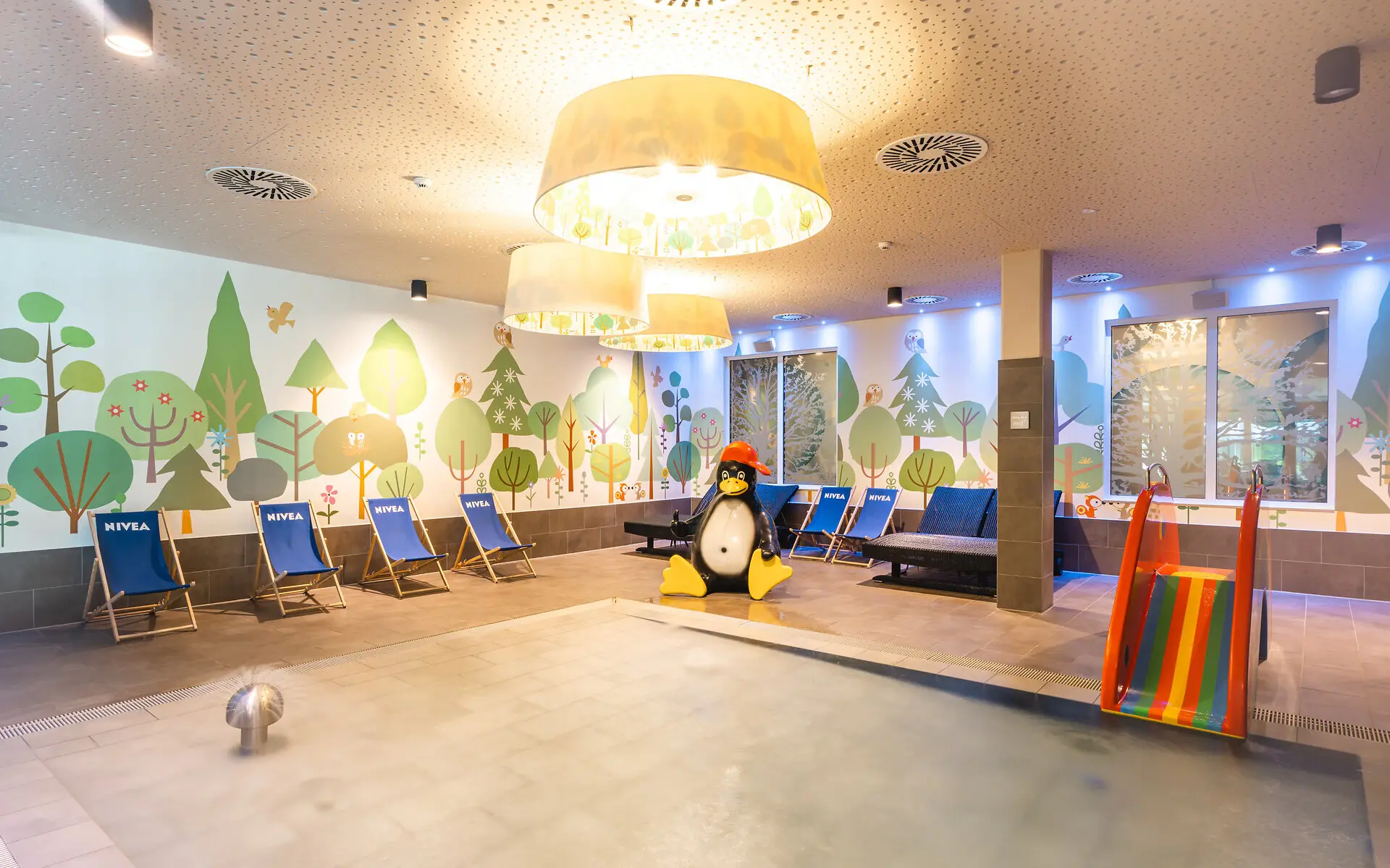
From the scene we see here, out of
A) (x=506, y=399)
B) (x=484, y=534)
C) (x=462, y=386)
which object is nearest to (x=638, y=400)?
(x=506, y=399)

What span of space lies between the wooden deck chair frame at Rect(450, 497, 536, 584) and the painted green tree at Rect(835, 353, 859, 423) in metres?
4.64

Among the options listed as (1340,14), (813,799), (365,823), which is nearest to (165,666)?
(365,823)

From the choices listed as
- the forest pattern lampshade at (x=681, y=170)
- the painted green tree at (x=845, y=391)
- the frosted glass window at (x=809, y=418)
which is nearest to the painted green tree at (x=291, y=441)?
the forest pattern lampshade at (x=681, y=170)

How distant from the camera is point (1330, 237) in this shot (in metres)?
5.42

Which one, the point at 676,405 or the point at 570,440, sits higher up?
the point at 676,405

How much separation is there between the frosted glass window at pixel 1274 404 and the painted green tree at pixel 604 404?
22.9ft

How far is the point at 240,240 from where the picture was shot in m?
5.92

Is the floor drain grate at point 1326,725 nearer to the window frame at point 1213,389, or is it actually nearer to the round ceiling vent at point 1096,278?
the window frame at point 1213,389

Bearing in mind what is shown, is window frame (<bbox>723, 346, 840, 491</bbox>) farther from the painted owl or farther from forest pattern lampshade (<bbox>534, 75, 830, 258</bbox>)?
forest pattern lampshade (<bbox>534, 75, 830, 258</bbox>)

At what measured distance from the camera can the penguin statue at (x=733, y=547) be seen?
269 inches

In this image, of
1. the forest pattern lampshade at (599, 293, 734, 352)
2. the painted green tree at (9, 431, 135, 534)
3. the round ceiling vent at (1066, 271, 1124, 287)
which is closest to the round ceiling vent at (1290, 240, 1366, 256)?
the round ceiling vent at (1066, 271, 1124, 287)

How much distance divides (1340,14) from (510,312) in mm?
4323

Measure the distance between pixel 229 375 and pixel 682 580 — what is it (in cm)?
452

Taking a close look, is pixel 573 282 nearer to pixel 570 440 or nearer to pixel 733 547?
pixel 733 547
